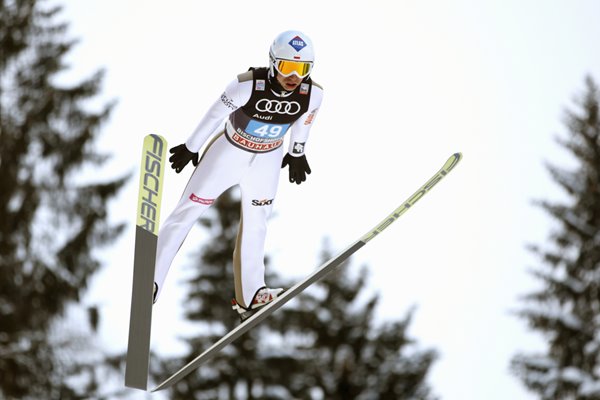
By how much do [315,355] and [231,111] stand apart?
1715 cm

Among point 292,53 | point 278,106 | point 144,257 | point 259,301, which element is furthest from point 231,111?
point 259,301

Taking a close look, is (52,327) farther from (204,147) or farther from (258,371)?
(204,147)

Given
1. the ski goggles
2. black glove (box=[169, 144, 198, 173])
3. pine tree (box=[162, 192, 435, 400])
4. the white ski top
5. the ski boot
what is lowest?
the ski boot

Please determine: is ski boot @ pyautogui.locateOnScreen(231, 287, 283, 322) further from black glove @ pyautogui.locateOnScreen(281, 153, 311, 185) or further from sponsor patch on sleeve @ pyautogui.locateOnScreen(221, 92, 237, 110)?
sponsor patch on sleeve @ pyautogui.locateOnScreen(221, 92, 237, 110)

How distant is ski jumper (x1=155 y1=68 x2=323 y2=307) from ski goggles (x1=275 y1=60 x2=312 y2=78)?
Result: 16 centimetres

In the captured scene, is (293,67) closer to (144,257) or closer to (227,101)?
(227,101)

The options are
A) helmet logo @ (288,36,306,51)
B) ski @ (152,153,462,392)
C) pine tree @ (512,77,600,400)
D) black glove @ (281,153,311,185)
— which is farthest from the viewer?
pine tree @ (512,77,600,400)

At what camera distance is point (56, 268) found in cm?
2258

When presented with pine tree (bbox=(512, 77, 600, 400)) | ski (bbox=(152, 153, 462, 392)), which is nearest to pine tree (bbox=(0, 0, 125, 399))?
pine tree (bbox=(512, 77, 600, 400))

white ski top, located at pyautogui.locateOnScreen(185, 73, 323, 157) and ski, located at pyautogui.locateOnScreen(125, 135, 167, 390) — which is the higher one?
white ski top, located at pyautogui.locateOnScreen(185, 73, 323, 157)

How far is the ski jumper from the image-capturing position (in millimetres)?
5918

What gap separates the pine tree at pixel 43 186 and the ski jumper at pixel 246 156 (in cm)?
1590

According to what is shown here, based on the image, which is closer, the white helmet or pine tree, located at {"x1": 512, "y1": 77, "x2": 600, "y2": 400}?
the white helmet

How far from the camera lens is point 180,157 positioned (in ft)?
19.8
